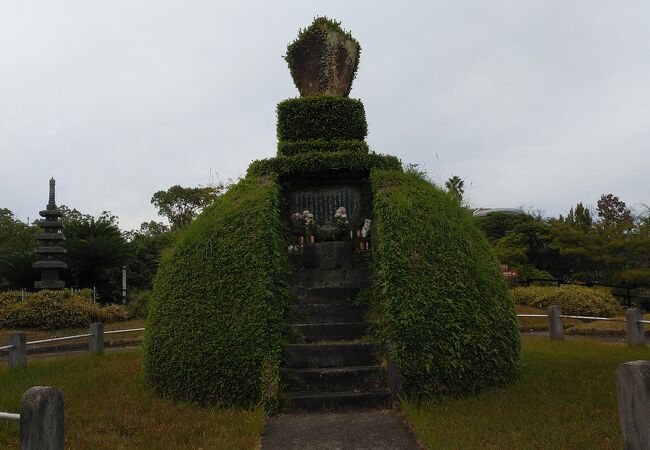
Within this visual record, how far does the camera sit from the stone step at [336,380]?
278 inches

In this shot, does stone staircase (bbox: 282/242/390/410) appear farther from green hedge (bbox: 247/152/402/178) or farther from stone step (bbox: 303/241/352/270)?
green hedge (bbox: 247/152/402/178)

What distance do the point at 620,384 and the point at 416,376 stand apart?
3057mm

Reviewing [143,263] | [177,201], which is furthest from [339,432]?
[177,201]

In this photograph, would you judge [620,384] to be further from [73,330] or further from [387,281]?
[73,330]

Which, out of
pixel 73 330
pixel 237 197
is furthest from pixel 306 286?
pixel 73 330

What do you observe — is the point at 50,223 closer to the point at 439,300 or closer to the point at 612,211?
the point at 439,300

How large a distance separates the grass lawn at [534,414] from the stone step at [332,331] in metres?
1.68

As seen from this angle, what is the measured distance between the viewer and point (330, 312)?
27.5 ft

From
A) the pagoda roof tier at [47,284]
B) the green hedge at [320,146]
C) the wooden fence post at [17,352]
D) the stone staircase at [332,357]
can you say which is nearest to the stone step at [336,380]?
the stone staircase at [332,357]

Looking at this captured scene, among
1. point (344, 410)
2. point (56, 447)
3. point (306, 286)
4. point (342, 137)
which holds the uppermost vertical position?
point (342, 137)

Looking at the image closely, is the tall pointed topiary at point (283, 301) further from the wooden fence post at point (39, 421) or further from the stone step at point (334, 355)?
the wooden fence post at point (39, 421)

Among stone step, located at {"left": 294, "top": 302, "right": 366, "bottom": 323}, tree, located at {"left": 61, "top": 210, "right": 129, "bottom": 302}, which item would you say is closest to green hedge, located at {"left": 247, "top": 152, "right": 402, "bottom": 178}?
stone step, located at {"left": 294, "top": 302, "right": 366, "bottom": 323}

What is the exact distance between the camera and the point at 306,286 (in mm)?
9180

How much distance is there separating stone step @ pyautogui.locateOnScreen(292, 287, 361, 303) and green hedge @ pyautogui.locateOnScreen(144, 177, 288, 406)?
921 mm
